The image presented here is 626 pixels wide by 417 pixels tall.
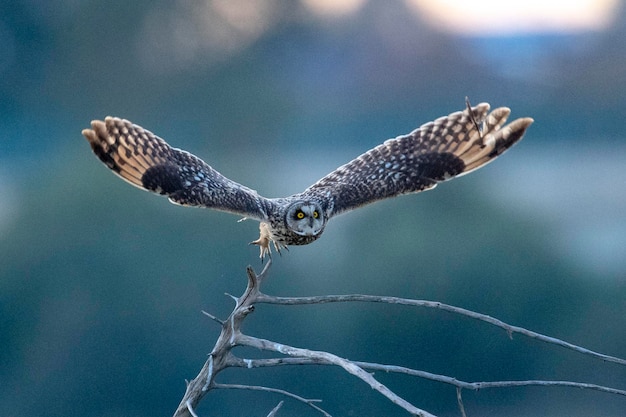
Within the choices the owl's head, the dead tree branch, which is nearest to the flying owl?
the owl's head

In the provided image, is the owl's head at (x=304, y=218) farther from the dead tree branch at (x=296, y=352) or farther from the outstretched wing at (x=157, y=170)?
the dead tree branch at (x=296, y=352)

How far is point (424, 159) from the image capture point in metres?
3.14

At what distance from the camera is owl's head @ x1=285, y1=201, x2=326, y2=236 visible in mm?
2830

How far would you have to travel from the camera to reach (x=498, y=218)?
4.32m

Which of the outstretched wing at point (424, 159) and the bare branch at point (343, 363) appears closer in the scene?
the bare branch at point (343, 363)

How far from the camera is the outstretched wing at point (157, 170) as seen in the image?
262 centimetres

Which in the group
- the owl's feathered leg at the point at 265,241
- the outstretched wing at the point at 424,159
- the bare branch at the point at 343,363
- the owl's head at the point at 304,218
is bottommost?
the bare branch at the point at 343,363

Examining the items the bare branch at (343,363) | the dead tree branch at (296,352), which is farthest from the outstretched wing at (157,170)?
the bare branch at (343,363)

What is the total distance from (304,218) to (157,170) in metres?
0.59

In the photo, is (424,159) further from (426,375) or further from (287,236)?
(426,375)

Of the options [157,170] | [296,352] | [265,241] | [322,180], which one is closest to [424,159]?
[322,180]

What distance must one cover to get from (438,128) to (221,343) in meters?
1.39

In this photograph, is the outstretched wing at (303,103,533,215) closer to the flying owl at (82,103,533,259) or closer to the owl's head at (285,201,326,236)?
the flying owl at (82,103,533,259)

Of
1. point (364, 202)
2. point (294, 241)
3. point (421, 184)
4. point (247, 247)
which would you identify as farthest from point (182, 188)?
point (247, 247)
